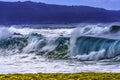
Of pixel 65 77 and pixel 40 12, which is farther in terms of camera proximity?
pixel 40 12

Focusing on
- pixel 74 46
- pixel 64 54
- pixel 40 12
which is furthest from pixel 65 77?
pixel 40 12

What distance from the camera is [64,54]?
21234mm

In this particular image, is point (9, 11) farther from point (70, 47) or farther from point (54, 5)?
point (70, 47)

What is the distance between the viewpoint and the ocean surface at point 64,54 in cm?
1535

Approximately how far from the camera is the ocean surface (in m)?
15.4

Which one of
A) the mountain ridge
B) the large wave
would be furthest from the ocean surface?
the mountain ridge

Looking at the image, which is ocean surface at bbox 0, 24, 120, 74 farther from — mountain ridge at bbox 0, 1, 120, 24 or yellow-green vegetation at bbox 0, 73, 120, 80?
mountain ridge at bbox 0, 1, 120, 24

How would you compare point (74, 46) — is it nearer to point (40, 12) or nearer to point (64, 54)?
point (64, 54)

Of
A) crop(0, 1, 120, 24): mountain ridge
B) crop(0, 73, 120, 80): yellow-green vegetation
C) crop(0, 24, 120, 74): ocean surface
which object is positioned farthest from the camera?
crop(0, 1, 120, 24): mountain ridge

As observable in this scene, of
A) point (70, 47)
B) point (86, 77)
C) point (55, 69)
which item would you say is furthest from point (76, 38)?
point (86, 77)

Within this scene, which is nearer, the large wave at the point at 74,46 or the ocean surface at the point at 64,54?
the ocean surface at the point at 64,54

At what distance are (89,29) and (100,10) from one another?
8911cm

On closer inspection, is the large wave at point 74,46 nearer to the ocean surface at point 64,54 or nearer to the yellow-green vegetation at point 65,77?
the ocean surface at point 64,54

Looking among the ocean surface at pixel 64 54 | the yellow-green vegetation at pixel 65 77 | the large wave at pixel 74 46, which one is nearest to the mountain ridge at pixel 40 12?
the large wave at pixel 74 46
